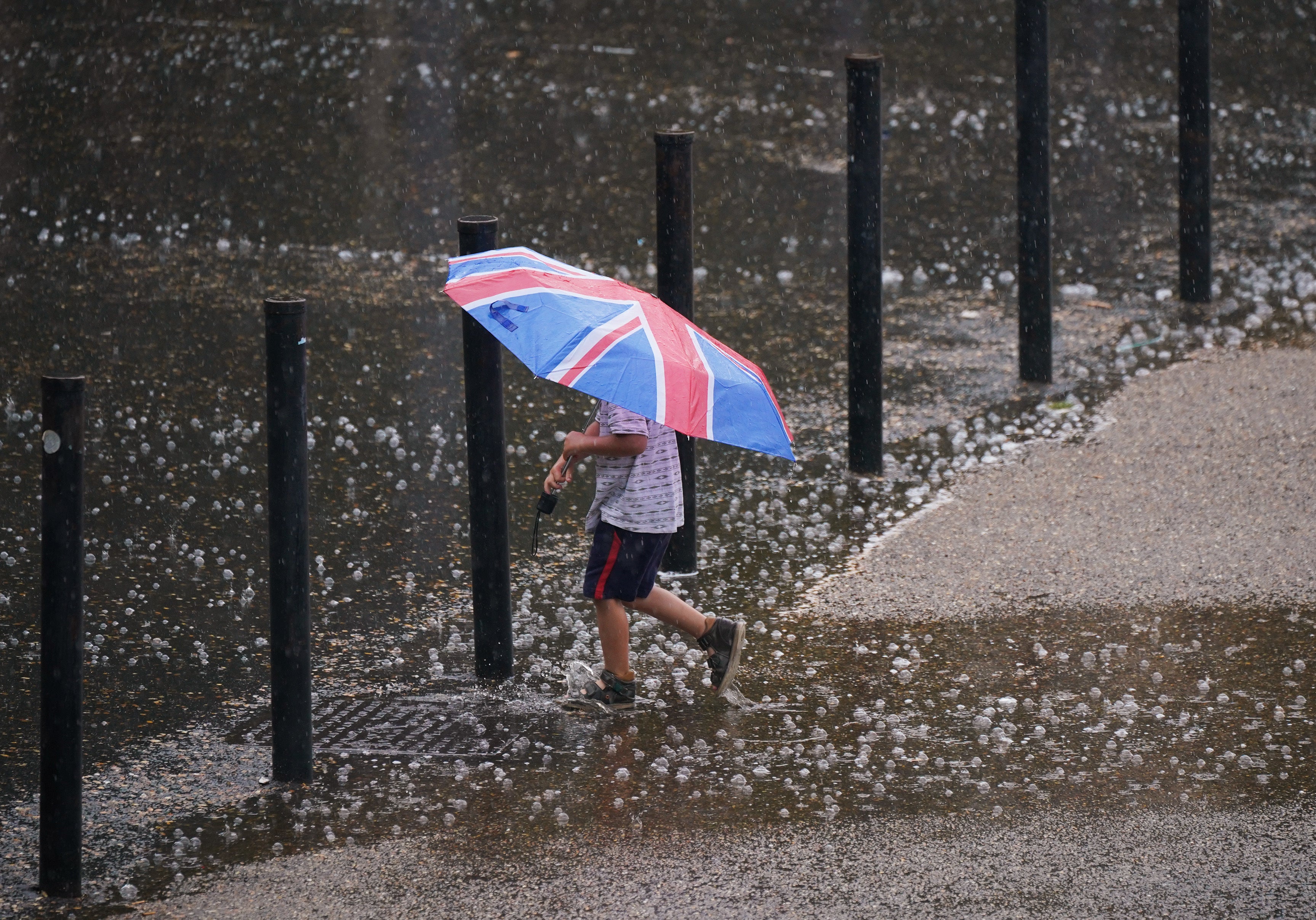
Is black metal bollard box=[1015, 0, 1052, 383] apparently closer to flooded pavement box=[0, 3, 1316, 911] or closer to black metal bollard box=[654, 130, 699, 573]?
flooded pavement box=[0, 3, 1316, 911]

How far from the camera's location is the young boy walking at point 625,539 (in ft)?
17.1

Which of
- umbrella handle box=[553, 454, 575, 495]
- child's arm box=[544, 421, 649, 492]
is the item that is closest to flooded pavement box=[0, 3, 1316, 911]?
umbrella handle box=[553, 454, 575, 495]

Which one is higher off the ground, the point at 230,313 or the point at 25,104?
the point at 25,104

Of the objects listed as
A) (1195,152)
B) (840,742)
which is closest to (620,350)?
(840,742)

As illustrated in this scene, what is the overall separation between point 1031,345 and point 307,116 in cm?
669

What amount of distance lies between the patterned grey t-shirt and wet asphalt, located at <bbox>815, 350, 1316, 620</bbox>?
1.08 metres

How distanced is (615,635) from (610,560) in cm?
25

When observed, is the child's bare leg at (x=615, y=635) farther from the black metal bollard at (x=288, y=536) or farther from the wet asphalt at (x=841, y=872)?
the black metal bollard at (x=288, y=536)

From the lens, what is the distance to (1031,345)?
28.2 feet

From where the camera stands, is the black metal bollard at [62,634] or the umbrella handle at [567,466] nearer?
the black metal bollard at [62,634]

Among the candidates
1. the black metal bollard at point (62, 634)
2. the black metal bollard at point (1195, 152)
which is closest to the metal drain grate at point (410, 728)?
the black metal bollard at point (62, 634)

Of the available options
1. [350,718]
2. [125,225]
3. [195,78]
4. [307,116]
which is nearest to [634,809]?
[350,718]

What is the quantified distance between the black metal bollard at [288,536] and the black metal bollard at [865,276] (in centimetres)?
330

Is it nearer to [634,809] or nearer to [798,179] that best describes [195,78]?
[798,179]
